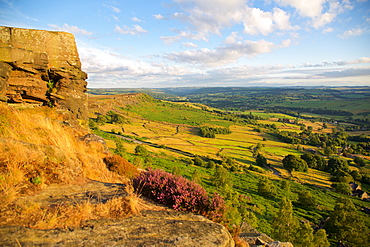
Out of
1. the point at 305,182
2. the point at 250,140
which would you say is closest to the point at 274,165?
the point at 305,182

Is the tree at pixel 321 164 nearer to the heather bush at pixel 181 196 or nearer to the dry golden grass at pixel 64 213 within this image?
the heather bush at pixel 181 196

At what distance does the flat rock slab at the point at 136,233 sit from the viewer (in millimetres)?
4285

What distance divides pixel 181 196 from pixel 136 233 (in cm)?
242

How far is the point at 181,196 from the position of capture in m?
7.40

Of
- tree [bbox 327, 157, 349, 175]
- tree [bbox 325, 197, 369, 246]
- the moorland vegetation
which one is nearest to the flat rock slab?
the moorland vegetation

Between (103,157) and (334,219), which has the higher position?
(103,157)

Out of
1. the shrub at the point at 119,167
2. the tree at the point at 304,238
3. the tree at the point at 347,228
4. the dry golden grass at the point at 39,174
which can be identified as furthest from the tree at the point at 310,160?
the dry golden grass at the point at 39,174

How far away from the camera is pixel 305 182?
226ft

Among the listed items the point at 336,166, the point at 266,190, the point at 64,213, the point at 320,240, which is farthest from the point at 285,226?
the point at 336,166

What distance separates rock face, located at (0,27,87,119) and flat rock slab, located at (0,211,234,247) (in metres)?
13.5

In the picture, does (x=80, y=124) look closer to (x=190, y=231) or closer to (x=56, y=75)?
(x=56, y=75)

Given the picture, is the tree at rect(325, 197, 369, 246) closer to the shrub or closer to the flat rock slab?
the shrub

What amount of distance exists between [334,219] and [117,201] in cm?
4286

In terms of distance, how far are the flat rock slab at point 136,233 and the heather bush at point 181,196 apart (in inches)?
18.7
